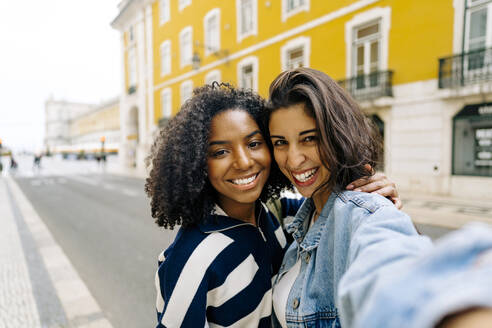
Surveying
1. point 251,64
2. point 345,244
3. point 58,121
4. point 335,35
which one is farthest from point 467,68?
point 58,121

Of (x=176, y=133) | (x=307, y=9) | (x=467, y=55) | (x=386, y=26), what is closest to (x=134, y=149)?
(x=307, y=9)

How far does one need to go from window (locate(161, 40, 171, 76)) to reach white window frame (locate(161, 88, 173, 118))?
1.34m

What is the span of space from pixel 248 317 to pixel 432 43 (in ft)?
33.8

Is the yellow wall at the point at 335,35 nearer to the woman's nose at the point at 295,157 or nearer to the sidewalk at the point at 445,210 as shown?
the sidewalk at the point at 445,210

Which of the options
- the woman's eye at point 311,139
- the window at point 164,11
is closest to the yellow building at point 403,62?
the woman's eye at point 311,139

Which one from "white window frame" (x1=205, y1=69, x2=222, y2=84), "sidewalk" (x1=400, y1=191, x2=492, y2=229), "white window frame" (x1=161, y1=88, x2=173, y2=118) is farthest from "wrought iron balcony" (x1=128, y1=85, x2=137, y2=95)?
"sidewalk" (x1=400, y1=191, x2=492, y2=229)

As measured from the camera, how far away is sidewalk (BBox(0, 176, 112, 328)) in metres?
2.76

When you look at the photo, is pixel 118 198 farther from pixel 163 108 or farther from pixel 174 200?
pixel 163 108

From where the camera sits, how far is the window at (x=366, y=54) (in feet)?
32.3

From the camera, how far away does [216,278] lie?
110 centimetres

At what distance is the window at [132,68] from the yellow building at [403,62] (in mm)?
11915

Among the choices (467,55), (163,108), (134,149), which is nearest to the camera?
(467,55)

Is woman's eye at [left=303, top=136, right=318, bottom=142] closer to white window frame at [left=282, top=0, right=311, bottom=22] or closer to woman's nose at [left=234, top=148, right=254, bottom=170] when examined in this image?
woman's nose at [left=234, top=148, right=254, bottom=170]

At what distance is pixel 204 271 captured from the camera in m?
1.06
